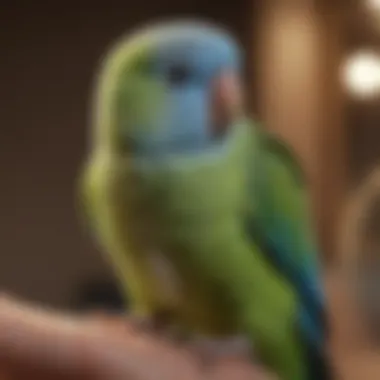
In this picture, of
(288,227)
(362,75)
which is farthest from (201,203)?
(362,75)

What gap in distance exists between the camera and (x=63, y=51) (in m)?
0.99

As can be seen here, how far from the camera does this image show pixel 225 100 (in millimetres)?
953

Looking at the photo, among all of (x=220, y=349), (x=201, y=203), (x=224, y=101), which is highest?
(x=224, y=101)

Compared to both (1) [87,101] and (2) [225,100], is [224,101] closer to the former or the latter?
(2) [225,100]

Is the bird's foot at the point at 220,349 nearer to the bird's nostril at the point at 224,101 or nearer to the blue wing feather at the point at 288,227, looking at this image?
the blue wing feather at the point at 288,227

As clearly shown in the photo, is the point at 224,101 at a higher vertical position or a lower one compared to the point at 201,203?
higher

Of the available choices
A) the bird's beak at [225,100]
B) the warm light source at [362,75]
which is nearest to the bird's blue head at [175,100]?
the bird's beak at [225,100]

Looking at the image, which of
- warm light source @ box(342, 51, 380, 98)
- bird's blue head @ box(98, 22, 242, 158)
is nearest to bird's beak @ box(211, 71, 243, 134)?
bird's blue head @ box(98, 22, 242, 158)

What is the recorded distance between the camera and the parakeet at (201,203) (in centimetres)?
93

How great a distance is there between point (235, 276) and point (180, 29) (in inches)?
10.6

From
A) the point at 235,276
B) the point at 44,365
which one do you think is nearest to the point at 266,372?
the point at 235,276

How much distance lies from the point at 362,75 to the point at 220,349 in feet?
1.09

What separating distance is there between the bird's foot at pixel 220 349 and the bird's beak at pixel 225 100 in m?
0.22

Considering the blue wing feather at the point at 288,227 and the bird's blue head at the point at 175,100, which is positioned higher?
the bird's blue head at the point at 175,100
